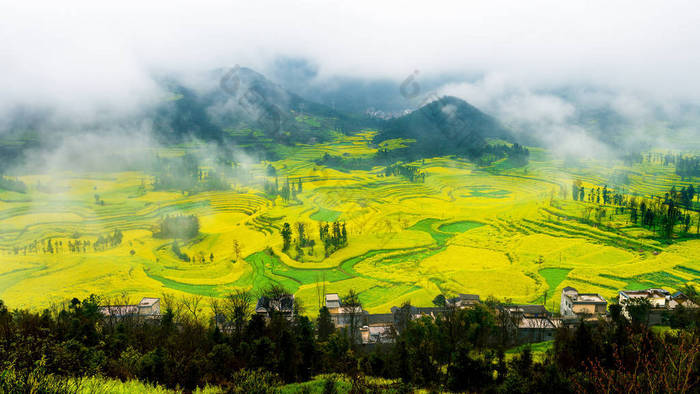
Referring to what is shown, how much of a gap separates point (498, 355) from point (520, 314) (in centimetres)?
946

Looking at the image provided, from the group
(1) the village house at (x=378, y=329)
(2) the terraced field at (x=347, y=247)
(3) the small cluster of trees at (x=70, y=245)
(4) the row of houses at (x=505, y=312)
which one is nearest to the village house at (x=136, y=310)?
(4) the row of houses at (x=505, y=312)

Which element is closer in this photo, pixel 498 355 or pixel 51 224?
pixel 498 355

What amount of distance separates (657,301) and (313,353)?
2745cm

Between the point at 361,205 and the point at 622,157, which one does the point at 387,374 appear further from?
the point at 622,157

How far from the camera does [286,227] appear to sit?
4800 centimetres

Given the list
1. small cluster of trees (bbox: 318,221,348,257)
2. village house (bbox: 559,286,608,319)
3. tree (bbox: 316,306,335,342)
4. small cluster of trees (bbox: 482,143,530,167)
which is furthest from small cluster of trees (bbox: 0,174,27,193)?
small cluster of trees (bbox: 482,143,530,167)

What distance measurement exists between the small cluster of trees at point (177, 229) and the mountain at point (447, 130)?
3725 inches

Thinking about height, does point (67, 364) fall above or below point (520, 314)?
above

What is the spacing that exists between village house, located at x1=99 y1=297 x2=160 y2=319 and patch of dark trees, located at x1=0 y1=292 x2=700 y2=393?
1.69 m

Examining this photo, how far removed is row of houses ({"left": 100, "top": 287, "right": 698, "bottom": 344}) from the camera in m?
26.9

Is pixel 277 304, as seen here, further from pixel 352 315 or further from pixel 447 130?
pixel 447 130

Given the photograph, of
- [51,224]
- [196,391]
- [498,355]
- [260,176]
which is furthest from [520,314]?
[260,176]

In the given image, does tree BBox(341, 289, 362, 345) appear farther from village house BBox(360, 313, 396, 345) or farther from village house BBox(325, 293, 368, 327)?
village house BBox(360, 313, 396, 345)

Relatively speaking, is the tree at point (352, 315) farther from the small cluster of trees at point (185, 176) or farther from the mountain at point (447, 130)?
the mountain at point (447, 130)
